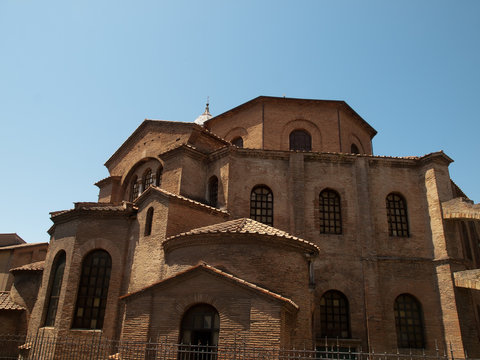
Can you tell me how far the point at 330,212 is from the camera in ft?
49.9

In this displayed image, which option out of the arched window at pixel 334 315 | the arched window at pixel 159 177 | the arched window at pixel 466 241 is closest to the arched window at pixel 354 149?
the arched window at pixel 466 241

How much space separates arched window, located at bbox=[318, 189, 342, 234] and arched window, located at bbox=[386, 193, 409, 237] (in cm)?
194

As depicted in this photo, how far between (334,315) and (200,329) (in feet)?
20.8

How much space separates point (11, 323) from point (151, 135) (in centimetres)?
896

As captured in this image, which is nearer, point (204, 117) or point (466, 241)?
point (466, 241)

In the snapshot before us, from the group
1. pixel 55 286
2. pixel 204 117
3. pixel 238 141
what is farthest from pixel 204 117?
pixel 55 286

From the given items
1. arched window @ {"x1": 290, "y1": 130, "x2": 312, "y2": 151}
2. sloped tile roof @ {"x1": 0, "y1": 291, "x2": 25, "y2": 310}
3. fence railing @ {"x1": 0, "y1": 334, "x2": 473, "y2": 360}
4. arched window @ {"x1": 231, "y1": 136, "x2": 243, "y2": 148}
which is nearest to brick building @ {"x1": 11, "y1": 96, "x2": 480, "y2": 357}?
fence railing @ {"x1": 0, "y1": 334, "x2": 473, "y2": 360}

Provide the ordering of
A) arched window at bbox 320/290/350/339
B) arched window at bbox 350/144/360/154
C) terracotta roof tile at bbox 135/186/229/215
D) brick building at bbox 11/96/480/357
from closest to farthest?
1. brick building at bbox 11/96/480/357
2. terracotta roof tile at bbox 135/186/229/215
3. arched window at bbox 320/290/350/339
4. arched window at bbox 350/144/360/154

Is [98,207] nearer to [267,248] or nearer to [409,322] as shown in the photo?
[267,248]

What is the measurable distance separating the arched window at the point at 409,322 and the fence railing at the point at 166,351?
1.06 feet

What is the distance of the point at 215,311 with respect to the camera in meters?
9.09

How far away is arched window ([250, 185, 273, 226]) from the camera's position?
14938 mm

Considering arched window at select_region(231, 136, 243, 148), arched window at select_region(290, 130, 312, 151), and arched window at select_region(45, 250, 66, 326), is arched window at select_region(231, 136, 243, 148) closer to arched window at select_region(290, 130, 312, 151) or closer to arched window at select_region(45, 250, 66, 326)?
arched window at select_region(290, 130, 312, 151)

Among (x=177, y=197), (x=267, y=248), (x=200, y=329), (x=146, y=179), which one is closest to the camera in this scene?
(x=200, y=329)
